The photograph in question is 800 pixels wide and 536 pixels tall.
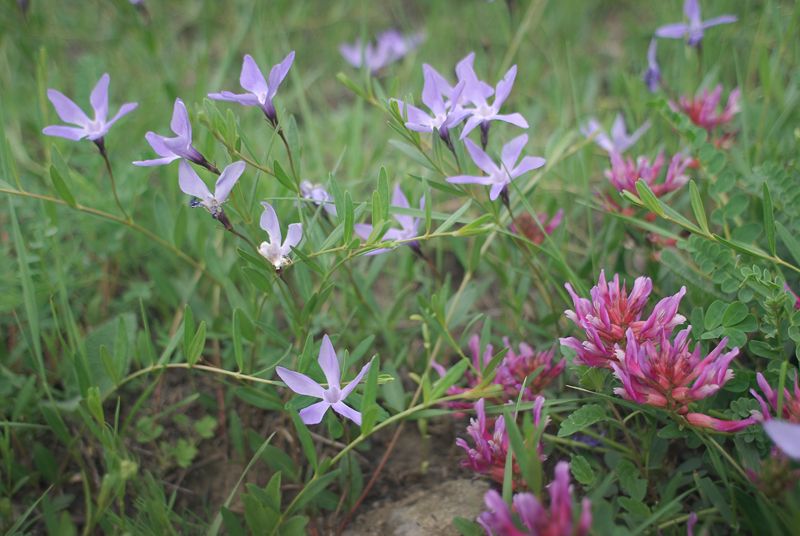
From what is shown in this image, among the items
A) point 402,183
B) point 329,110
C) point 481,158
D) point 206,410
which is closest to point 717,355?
point 481,158

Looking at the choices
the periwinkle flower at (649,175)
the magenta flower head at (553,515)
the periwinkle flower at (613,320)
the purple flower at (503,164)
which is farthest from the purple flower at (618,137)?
the magenta flower head at (553,515)

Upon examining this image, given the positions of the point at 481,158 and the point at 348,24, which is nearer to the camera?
the point at 481,158

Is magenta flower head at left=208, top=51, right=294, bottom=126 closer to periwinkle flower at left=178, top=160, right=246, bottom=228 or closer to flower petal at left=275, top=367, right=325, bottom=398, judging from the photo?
periwinkle flower at left=178, top=160, right=246, bottom=228

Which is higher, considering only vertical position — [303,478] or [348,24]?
[348,24]

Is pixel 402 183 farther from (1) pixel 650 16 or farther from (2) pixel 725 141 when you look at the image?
(1) pixel 650 16

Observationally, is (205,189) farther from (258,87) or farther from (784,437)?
(784,437)

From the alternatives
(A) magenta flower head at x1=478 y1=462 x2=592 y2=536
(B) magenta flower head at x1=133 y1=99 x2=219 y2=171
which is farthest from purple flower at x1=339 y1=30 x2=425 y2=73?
(A) magenta flower head at x1=478 y1=462 x2=592 y2=536

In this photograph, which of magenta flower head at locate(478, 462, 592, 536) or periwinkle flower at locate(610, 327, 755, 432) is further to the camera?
periwinkle flower at locate(610, 327, 755, 432)
